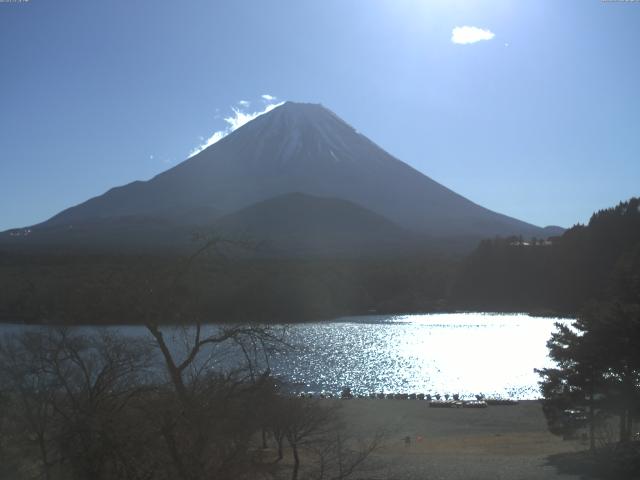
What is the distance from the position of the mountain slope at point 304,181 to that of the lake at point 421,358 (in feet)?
141

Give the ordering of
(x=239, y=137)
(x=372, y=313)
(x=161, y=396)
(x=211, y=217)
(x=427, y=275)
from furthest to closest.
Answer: (x=239, y=137)
(x=211, y=217)
(x=427, y=275)
(x=372, y=313)
(x=161, y=396)

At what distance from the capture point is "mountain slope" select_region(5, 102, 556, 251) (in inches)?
3546

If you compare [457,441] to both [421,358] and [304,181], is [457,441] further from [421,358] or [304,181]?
[304,181]

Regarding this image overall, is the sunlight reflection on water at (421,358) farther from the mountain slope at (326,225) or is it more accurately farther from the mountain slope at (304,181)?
the mountain slope at (304,181)

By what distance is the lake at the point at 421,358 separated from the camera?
83.1ft

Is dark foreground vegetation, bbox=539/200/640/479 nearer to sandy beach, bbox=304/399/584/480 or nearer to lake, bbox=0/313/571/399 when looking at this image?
sandy beach, bbox=304/399/584/480

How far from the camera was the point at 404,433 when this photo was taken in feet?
58.1

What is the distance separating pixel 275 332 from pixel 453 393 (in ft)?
69.1

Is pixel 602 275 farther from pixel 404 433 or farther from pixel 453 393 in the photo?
pixel 404 433

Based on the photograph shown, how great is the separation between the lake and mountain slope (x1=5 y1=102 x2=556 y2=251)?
4305 cm

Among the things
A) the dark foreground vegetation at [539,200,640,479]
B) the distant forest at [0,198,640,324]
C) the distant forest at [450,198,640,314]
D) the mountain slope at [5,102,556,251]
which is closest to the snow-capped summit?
the mountain slope at [5,102,556,251]

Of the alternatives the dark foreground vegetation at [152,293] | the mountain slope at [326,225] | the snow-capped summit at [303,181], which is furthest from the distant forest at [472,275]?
the snow-capped summit at [303,181]

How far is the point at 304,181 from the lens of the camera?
322 feet

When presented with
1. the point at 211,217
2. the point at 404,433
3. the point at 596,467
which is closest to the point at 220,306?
the point at 596,467
